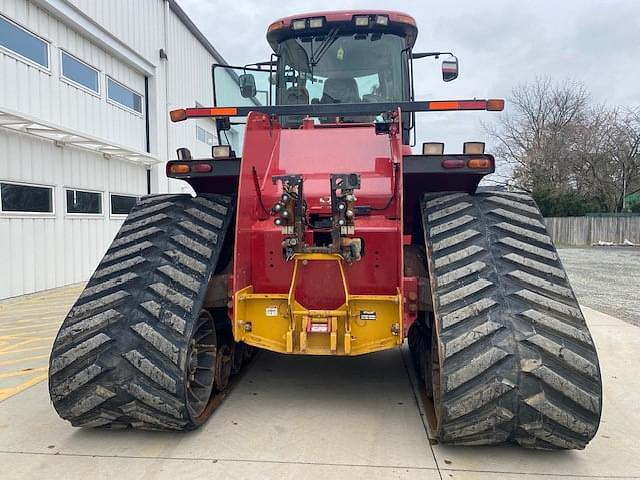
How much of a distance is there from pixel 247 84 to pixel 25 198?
6725mm

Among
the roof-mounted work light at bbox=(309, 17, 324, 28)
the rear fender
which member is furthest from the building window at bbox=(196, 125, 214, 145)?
the rear fender

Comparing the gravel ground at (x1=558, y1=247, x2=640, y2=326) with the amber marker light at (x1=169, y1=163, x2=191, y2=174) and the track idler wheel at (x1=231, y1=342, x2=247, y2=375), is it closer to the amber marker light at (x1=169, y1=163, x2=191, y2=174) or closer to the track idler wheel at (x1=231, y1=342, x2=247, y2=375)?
the track idler wheel at (x1=231, y1=342, x2=247, y2=375)

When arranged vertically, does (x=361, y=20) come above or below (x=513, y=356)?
above

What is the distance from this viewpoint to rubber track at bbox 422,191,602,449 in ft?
9.18

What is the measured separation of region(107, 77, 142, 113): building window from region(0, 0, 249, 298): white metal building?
26 millimetres

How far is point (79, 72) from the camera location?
37.8 ft

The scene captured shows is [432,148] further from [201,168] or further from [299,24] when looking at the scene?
[299,24]

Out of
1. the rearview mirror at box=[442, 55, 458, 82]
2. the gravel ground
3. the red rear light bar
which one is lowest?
the gravel ground

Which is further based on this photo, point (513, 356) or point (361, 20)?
point (361, 20)

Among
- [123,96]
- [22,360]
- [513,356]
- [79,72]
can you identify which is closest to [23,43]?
[79,72]

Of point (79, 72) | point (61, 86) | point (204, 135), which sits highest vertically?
point (79, 72)

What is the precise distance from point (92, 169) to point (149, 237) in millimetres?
9285

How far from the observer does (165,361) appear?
3.11m

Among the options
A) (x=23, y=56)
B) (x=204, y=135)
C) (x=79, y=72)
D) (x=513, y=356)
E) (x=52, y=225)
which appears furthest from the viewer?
(x=204, y=135)
